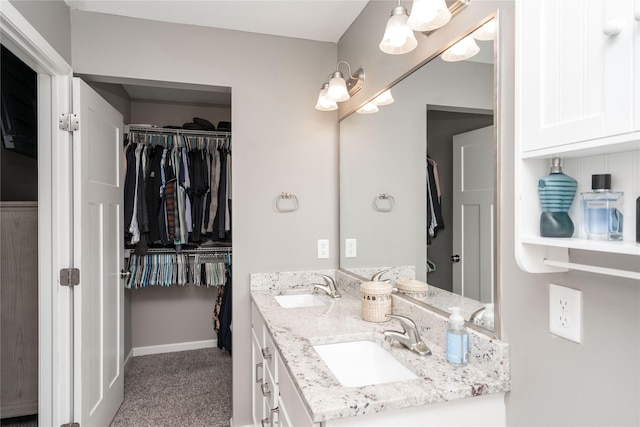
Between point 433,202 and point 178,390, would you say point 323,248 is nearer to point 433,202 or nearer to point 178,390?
point 433,202

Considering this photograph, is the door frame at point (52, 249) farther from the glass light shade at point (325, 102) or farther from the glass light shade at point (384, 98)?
the glass light shade at point (384, 98)

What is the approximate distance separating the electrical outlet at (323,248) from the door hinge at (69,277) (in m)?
1.31

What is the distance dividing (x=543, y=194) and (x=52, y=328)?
218 cm

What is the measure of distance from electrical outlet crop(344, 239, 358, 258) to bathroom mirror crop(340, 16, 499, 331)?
0.06 feet

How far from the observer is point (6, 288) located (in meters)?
2.21

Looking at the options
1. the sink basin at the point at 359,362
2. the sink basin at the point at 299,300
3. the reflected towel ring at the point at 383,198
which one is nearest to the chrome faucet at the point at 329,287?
the sink basin at the point at 299,300

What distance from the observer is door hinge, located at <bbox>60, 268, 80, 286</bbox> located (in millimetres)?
1806

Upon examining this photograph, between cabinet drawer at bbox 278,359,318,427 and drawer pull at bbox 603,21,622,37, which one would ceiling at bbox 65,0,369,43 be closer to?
drawer pull at bbox 603,21,622,37

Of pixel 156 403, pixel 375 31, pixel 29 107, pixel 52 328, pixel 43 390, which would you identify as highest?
pixel 375 31

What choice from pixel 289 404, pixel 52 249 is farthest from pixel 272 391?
pixel 52 249

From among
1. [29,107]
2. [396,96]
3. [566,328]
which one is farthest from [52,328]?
[566,328]

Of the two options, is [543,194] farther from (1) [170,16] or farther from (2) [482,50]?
(1) [170,16]

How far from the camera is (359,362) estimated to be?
1370 mm

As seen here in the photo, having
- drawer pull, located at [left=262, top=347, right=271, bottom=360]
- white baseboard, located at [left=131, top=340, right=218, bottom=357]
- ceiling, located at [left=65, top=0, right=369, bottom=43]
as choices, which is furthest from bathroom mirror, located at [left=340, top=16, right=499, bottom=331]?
white baseboard, located at [left=131, top=340, right=218, bottom=357]
